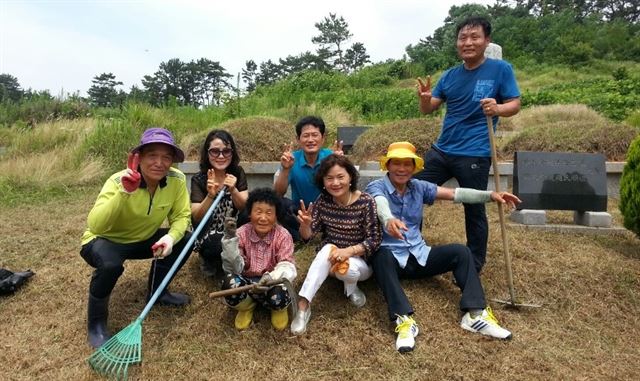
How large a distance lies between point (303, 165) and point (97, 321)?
184cm

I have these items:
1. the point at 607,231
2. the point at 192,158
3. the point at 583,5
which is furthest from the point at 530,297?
the point at 583,5

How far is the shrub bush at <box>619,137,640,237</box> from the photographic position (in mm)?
4141

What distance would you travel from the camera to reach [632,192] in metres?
4.20

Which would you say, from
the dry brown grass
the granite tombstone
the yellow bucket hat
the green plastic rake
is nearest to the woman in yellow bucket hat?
the yellow bucket hat

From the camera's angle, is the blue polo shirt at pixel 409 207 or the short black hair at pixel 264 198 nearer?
the short black hair at pixel 264 198

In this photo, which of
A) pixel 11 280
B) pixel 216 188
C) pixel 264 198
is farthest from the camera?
pixel 11 280

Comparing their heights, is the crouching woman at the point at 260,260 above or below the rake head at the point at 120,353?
above

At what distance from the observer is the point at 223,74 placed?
4997 cm

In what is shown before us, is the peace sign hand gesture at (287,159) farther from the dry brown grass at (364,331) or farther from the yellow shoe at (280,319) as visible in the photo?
the yellow shoe at (280,319)

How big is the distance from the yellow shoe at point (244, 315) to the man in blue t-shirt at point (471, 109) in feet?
5.18

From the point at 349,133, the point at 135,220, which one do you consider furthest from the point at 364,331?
the point at 349,133

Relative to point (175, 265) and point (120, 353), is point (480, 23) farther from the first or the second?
point (120, 353)

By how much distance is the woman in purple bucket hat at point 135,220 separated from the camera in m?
2.71

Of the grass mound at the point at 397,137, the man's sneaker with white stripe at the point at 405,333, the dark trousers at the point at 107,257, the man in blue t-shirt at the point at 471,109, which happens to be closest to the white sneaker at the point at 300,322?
the man's sneaker with white stripe at the point at 405,333
